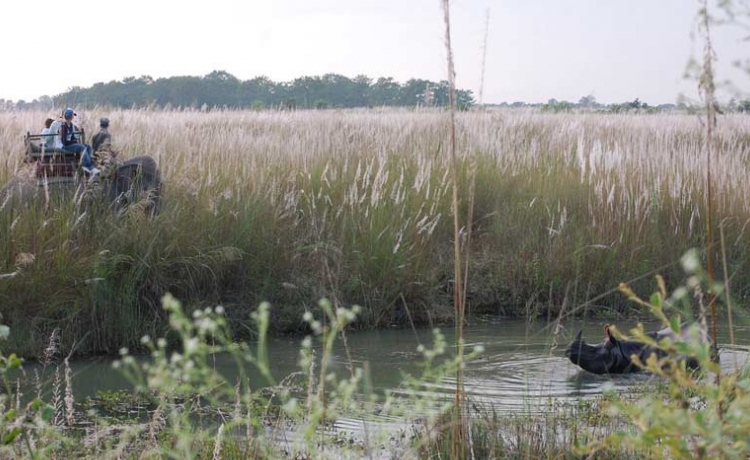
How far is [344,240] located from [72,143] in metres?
2.30

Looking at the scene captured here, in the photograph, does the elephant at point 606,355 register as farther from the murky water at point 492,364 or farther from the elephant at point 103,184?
the elephant at point 103,184

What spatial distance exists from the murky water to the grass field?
0.28 metres

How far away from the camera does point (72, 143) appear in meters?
8.16

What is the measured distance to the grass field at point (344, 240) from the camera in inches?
265

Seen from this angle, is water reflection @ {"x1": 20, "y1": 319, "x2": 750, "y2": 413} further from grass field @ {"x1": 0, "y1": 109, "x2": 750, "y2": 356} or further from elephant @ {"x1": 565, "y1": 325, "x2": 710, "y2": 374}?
grass field @ {"x1": 0, "y1": 109, "x2": 750, "y2": 356}

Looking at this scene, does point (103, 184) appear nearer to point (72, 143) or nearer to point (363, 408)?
point (72, 143)

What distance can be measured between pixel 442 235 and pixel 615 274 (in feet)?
4.73

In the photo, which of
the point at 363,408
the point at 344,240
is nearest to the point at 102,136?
the point at 344,240

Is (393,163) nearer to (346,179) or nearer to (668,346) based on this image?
(346,179)

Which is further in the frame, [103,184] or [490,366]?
[103,184]

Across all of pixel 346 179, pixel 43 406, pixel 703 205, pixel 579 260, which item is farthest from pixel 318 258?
pixel 43 406

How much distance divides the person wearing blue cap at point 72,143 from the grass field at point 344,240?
1.43 feet

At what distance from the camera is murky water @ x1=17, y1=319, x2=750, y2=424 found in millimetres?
5621

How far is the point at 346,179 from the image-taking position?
8.73 meters
